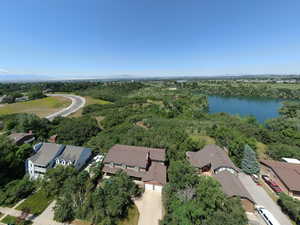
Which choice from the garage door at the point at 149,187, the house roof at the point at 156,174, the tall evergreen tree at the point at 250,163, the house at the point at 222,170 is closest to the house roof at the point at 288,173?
the tall evergreen tree at the point at 250,163

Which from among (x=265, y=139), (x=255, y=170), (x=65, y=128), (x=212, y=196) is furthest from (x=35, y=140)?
(x=265, y=139)

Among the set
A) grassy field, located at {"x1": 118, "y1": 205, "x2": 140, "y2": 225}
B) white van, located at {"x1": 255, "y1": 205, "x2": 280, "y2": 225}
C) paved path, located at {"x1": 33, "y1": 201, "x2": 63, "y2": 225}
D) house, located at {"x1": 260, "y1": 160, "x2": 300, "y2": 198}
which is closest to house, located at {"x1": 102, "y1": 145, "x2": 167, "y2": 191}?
grassy field, located at {"x1": 118, "y1": 205, "x2": 140, "y2": 225}

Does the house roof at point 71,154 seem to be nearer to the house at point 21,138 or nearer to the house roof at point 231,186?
the house at point 21,138

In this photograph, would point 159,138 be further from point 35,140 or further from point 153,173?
point 35,140

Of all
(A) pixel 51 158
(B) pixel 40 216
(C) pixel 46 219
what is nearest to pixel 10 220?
(B) pixel 40 216

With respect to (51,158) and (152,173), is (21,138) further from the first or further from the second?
(152,173)

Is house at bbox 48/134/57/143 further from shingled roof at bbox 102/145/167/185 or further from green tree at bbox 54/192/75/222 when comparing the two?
green tree at bbox 54/192/75/222
